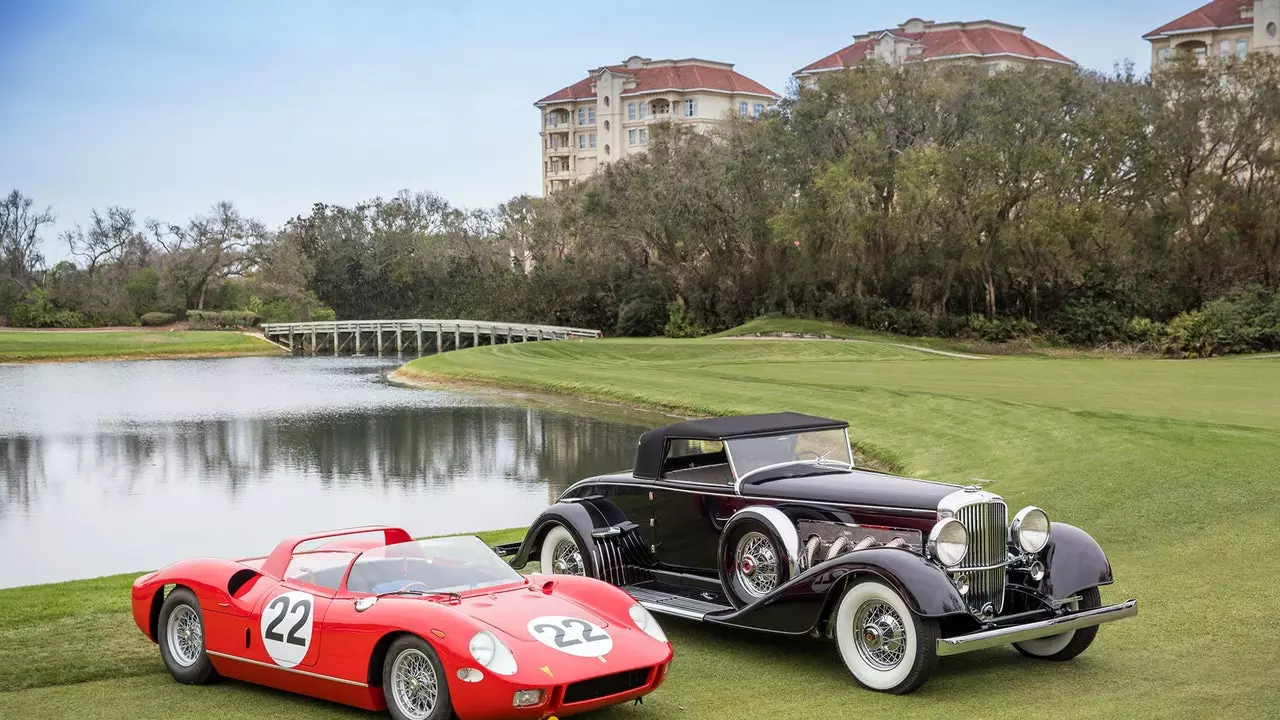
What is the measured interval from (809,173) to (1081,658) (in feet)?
163

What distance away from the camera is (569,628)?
295 inches

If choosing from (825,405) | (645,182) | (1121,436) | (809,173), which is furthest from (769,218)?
(1121,436)

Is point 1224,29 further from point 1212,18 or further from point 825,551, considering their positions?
point 825,551

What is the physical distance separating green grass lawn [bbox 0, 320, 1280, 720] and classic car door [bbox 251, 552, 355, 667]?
0.36 m

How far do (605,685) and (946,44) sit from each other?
10409 cm

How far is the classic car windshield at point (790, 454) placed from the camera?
9.88 metres

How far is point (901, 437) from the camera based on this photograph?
22.7 m

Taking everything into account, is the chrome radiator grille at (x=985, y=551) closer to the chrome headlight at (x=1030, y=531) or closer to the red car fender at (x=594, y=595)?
the chrome headlight at (x=1030, y=531)

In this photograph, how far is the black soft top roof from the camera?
1004cm

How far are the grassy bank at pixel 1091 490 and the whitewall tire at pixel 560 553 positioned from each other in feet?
3.86

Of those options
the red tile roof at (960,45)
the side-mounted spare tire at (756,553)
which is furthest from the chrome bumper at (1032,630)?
the red tile roof at (960,45)

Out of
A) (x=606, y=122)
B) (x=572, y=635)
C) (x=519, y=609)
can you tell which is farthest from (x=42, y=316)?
(x=572, y=635)

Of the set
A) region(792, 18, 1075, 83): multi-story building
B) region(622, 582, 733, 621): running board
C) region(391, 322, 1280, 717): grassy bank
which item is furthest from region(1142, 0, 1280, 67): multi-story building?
region(622, 582, 733, 621): running board

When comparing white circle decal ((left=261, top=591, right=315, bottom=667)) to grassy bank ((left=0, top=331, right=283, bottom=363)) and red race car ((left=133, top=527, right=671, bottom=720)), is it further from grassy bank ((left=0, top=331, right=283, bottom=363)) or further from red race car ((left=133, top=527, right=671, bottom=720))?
grassy bank ((left=0, top=331, right=283, bottom=363))
